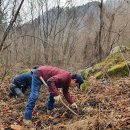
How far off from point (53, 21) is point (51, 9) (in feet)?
4.36

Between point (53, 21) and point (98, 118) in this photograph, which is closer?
point (98, 118)

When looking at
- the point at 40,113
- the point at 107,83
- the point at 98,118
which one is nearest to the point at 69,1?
the point at 107,83

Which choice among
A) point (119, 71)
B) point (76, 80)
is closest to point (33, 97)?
point (76, 80)

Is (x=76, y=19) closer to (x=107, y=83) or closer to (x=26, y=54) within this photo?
(x=26, y=54)

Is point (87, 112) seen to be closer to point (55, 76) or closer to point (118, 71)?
point (55, 76)

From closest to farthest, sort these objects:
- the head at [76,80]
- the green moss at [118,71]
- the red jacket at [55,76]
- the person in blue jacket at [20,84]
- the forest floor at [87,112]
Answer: the forest floor at [87,112]
the red jacket at [55,76]
the head at [76,80]
the person in blue jacket at [20,84]
the green moss at [118,71]

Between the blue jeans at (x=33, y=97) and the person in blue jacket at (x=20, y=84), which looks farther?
the person in blue jacket at (x=20, y=84)

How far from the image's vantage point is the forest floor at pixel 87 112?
5.52m

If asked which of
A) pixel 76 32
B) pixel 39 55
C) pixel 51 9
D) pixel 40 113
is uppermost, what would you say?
pixel 51 9

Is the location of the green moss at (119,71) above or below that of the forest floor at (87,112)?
above

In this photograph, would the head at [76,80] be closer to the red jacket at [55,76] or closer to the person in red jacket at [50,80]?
the person in red jacket at [50,80]

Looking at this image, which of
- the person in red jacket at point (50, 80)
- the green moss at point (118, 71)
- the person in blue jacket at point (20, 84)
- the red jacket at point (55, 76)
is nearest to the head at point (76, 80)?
→ the person in red jacket at point (50, 80)

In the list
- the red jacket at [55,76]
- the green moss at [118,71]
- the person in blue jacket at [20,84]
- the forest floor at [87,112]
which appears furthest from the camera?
the green moss at [118,71]

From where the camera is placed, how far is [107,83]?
9.91m
